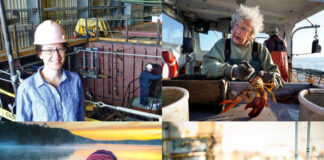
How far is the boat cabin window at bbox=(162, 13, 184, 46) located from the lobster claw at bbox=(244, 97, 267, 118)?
0.76m

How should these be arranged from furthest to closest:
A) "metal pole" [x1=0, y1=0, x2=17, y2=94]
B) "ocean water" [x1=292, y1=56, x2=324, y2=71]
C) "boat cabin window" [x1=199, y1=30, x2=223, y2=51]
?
"ocean water" [x1=292, y1=56, x2=324, y2=71], "boat cabin window" [x1=199, y1=30, x2=223, y2=51], "metal pole" [x1=0, y1=0, x2=17, y2=94]

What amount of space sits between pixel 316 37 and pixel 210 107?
3.56 ft

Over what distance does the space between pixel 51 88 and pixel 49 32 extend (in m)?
0.42

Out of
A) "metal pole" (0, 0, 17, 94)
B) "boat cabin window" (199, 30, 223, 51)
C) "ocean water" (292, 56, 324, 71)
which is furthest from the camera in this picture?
"ocean water" (292, 56, 324, 71)

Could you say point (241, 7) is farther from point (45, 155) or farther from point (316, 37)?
point (45, 155)

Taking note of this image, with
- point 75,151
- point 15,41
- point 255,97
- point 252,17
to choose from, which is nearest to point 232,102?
point 255,97

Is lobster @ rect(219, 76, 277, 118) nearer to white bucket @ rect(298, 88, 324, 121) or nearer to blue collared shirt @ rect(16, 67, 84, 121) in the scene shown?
white bucket @ rect(298, 88, 324, 121)

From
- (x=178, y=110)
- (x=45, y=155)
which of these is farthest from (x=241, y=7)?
(x=45, y=155)

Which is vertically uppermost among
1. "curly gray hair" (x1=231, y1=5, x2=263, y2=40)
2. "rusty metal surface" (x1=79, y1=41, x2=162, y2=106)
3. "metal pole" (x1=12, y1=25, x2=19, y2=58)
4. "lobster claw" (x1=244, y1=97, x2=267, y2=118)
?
"curly gray hair" (x1=231, y1=5, x2=263, y2=40)

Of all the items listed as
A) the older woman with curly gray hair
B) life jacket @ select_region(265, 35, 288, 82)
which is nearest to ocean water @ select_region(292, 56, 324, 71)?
life jacket @ select_region(265, 35, 288, 82)

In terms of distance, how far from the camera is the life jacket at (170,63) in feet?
6.91

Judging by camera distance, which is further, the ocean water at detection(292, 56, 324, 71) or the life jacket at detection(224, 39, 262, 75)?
the ocean water at detection(292, 56, 324, 71)

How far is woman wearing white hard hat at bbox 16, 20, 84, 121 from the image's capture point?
2.10 metres

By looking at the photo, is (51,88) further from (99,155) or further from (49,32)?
(99,155)
